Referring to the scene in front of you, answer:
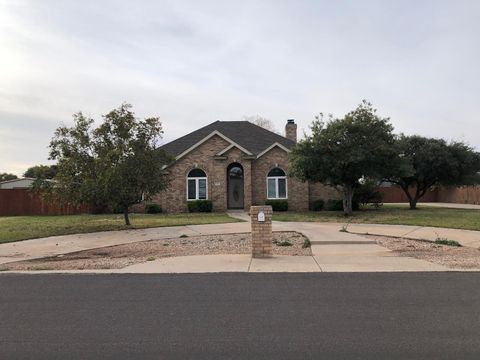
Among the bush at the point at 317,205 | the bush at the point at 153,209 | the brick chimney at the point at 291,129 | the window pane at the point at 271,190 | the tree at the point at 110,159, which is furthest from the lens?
the brick chimney at the point at 291,129

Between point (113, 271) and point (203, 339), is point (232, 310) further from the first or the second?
point (113, 271)

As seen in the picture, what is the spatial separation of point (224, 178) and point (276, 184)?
11.5ft

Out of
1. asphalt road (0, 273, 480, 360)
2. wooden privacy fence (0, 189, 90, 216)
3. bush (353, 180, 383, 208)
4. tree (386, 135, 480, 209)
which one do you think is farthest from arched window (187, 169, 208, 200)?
asphalt road (0, 273, 480, 360)

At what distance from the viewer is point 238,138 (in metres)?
35.6

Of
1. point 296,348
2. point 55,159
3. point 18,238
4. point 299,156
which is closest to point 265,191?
point 299,156

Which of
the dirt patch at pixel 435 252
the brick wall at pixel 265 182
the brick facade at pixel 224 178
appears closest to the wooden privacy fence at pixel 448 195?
the brick wall at pixel 265 182

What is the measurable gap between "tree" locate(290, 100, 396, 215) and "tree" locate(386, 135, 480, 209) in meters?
6.86

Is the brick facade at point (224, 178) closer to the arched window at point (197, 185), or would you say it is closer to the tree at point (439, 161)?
the arched window at point (197, 185)

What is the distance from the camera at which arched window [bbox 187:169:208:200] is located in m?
32.2

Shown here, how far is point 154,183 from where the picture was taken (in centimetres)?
1989

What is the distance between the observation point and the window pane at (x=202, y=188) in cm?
3222

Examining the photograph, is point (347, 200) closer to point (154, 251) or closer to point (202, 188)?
point (202, 188)

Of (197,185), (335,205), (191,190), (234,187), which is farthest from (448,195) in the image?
(191,190)

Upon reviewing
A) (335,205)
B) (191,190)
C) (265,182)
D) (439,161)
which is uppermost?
(439,161)
